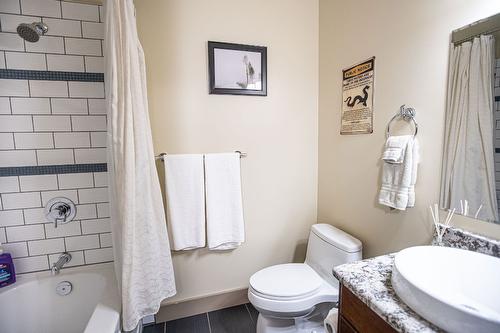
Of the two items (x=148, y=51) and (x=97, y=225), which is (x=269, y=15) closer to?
(x=148, y=51)

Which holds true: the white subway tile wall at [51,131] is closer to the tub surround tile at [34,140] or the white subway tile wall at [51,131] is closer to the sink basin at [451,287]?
the tub surround tile at [34,140]

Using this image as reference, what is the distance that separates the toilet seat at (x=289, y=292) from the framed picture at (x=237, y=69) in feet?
4.22

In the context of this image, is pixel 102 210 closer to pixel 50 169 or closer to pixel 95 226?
pixel 95 226

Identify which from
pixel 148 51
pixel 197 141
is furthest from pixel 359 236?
pixel 148 51

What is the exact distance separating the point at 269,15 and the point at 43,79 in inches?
60.7

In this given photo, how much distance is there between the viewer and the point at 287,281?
1.45 meters

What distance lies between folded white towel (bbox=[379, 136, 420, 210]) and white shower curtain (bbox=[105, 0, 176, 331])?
1238mm

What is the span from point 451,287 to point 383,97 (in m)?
0.96

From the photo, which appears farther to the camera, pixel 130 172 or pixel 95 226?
pixel 95 226

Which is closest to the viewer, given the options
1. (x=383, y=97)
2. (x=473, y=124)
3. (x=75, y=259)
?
(x=473, y=124)

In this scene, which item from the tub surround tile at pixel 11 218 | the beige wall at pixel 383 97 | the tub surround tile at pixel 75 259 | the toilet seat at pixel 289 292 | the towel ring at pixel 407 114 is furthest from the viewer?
the tub surround tile at pixel 75 259

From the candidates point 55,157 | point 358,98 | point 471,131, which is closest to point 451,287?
point 471,131

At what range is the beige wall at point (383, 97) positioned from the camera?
3.38ft

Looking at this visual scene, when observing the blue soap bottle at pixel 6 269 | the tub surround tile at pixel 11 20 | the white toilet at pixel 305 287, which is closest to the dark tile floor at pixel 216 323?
the white toilet at pixel 305 287
